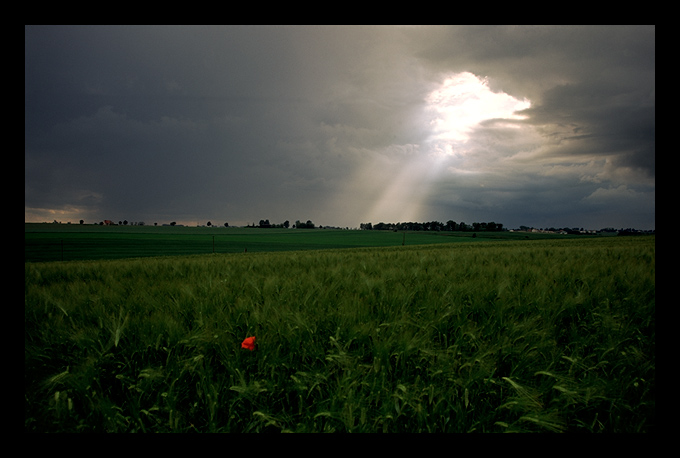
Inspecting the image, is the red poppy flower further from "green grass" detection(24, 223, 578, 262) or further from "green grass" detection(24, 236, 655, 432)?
"green grass" detection(24, 223, 578, 262)

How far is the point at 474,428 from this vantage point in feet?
4.24

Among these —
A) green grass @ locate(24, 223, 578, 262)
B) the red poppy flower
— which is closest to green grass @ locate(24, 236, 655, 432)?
the red poppy flower

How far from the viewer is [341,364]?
1594 mm

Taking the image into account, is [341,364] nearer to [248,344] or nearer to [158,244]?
[248,344]

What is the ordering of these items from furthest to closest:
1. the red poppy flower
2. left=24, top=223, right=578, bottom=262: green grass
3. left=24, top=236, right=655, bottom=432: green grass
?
left=24, top=223, right=578, bottom=262: green grass
the red poppy flower
left=24, top=236, right=655, bottom=432: green grass

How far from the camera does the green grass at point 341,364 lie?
1.34 m

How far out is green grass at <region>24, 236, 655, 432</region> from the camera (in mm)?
1337

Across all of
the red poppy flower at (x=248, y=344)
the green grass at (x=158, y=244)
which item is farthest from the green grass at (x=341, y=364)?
the green grass at (x=158, y=244)

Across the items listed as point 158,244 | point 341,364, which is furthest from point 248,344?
point 158,244

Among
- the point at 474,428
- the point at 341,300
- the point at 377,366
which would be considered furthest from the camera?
the point at 341,300
